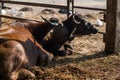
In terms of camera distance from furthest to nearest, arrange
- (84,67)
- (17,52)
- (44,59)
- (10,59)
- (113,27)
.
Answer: (113,27)
(44,59)
(84,67)
(17,52)
(10,59)

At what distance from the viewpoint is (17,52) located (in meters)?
6.61

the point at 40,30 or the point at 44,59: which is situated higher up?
the point at 40,30

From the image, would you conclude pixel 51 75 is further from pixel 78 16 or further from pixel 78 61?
pixel 78 16

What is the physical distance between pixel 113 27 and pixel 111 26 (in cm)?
6

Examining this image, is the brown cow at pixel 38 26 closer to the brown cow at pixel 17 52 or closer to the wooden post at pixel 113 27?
the brown cow at pixel 17 52

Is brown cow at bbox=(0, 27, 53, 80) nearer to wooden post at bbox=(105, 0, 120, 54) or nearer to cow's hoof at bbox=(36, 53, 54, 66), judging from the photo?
cow's hoof at bbox=(36, 53, 54, 66)

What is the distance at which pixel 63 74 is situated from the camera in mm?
6836

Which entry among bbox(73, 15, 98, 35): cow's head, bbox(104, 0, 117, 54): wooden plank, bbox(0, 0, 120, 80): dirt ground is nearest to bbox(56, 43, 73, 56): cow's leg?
bbox(0, 0, 120, 80): dirt ground

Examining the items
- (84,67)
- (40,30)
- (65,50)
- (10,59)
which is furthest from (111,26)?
(10,59)

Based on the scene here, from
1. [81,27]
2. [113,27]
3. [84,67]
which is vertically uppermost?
[113,27]

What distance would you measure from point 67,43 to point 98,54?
944mm

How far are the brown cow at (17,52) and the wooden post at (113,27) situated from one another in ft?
4.70

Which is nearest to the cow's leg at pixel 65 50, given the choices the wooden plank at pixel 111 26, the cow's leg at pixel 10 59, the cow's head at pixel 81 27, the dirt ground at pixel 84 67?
the dirt ground at pixel 84 67

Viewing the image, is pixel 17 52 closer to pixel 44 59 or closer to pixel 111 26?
pixel 44 59
